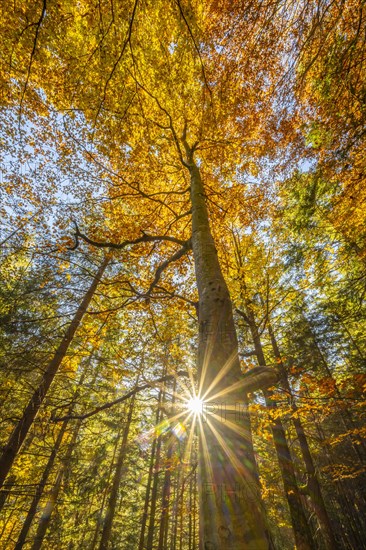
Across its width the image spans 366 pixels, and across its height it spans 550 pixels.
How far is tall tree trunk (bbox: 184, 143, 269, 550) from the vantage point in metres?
1.19

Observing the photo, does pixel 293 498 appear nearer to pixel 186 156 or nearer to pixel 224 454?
pixel 224 454

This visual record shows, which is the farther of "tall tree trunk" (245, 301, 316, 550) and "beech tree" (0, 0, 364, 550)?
"tall tree trunk" (245, 301, 316, 550)

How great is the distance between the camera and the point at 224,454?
1.42m

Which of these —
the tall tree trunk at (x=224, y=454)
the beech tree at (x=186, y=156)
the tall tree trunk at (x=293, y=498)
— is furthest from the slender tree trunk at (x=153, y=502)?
the tall tree trunk at (x=224, y=454)

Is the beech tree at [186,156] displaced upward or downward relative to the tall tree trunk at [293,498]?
upward

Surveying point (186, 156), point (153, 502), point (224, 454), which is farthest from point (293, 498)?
point (186, 156)

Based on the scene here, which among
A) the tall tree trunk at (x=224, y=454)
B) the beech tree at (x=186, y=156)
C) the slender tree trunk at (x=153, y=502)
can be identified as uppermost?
the beech tree at (x=186, y=156)

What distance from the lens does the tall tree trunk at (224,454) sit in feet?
3.89

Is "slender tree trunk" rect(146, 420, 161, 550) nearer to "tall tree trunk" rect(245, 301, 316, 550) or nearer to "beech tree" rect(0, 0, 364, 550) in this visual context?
"beech tree" rect(0, 0, 364, 550)

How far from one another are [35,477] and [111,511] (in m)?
3.72

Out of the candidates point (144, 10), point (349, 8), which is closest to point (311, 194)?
point (349, 8)

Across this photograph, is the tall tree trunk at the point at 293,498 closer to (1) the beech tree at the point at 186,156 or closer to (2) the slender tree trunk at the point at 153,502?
(1) the beech tree at the point at 186,156

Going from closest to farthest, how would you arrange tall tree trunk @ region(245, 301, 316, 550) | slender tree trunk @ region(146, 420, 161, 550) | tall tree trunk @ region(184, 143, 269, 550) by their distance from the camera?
1. tall tree trunk @ region(184, 143, 269, 550)
2. tall tree trunk @ region(245, 301, 316, 550)
3. slender tree trunk @ region(146, 420, 161, 550)

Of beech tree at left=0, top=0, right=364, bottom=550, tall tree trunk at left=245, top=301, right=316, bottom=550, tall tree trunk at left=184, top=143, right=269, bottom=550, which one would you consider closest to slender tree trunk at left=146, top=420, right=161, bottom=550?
beech tree at left=0, top=0, right=364, bottom=550
